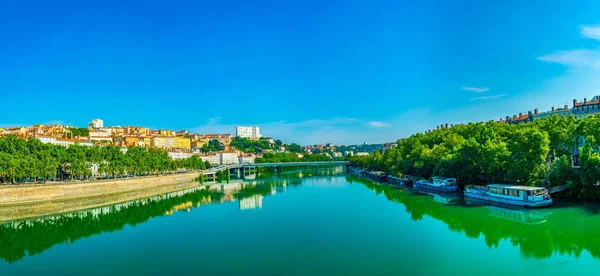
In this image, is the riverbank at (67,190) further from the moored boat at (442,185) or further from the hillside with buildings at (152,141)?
the moored boat at (442,185)


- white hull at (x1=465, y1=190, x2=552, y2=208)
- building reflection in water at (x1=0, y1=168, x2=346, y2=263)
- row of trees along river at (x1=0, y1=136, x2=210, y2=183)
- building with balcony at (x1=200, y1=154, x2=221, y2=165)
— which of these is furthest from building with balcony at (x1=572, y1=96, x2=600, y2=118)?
building with balcony at (x1=200, y1=154, x2=221, y2=165)

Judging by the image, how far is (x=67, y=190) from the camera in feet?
89.3

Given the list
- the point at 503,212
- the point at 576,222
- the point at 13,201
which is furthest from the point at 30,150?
the point at 576,222

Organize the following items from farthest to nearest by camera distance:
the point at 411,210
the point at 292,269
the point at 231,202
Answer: the point at 231,202 → the point at 411,210 → the point at 292,269

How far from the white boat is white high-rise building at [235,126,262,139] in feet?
459

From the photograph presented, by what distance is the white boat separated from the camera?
60.4 feet

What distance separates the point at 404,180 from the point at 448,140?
456cm

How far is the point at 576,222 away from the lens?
15523 mm

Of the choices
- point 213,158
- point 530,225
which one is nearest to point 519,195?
point 530,225

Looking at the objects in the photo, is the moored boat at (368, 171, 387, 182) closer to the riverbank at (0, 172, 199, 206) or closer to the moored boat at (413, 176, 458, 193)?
the moored boat at (413, 176, 458, 193)

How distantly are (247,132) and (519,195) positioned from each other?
146 meters

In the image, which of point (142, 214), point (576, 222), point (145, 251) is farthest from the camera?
point (142, 214)

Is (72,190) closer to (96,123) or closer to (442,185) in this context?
(442,185)

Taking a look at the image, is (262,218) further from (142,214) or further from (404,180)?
(404,180)
